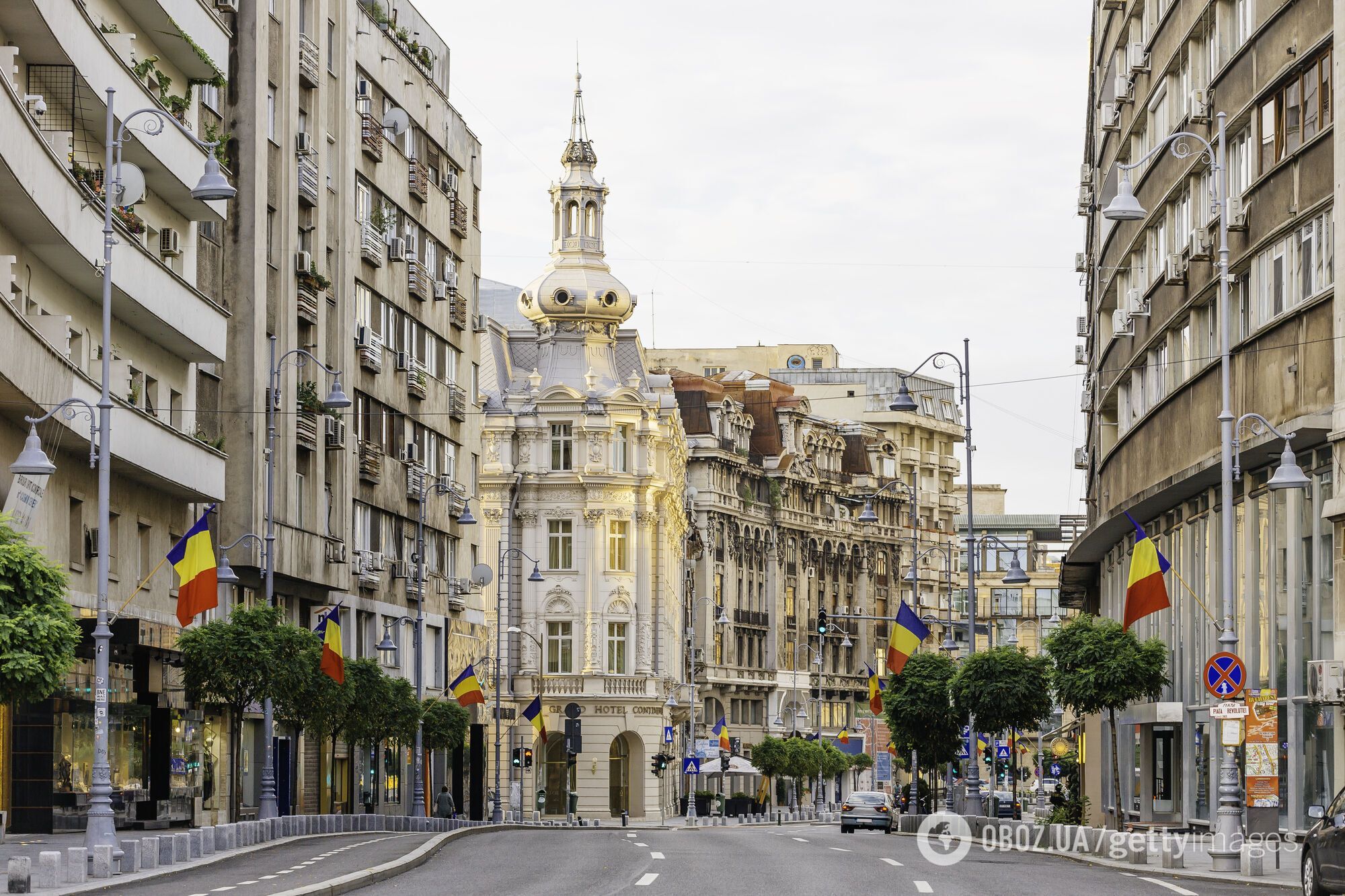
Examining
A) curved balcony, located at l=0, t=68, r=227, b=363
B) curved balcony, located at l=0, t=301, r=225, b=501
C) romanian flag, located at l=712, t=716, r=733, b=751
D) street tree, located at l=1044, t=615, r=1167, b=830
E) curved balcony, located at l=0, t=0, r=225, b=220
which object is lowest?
romanian flag, located at l=712, t=716, r=733, b=751

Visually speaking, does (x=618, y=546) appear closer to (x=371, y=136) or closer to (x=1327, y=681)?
(x=371, y=136)

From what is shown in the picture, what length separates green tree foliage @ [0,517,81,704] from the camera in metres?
25.8

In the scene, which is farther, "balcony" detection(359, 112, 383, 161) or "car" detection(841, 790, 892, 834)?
"car" detection(841, 790, 892, 834)

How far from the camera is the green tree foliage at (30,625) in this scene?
25781mm

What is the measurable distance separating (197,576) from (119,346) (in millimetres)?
8002

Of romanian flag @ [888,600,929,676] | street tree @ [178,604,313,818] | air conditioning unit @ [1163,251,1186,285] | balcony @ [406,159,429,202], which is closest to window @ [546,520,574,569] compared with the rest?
balcony @ [406,159,429,202]

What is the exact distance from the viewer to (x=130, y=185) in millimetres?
37656

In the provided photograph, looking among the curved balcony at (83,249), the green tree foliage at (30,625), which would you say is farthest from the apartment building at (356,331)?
the green tree foliage at (30,625)

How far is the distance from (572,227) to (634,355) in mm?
6863

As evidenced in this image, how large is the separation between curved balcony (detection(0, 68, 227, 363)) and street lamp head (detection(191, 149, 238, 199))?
257 centimetres

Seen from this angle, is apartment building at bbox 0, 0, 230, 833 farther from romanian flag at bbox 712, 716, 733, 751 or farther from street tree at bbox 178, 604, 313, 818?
romanian flag at bbox 712, 716, 733, 751

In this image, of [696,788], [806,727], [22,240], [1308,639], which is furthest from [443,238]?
[806,727]

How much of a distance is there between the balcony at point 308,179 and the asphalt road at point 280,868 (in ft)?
68.4

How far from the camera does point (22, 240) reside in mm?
35781
